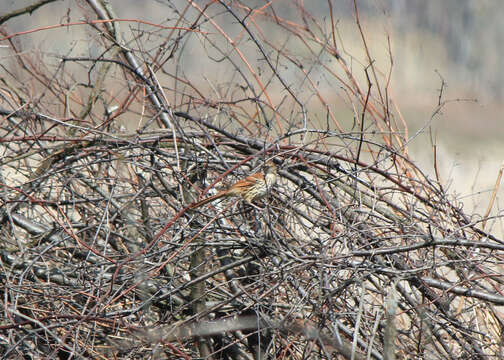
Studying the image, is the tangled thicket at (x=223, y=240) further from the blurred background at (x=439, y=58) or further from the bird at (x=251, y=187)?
the blurred background at (x=439, y=58)

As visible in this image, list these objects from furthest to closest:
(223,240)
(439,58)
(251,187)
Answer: (439,58), (251,187), (223,240)

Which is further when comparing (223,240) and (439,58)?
(439,58)

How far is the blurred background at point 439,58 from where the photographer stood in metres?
5.41

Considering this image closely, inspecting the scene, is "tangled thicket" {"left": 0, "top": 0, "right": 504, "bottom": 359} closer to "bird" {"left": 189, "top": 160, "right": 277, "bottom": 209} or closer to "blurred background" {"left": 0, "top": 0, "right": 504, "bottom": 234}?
"bird" {"left": 189, "top": 160, "right": 277, "bottom": 209}

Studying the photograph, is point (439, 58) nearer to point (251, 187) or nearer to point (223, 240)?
point (251, 187)

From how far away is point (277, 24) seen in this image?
431 centimetres

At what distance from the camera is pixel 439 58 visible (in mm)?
9953

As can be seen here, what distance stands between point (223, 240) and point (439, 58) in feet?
26.3

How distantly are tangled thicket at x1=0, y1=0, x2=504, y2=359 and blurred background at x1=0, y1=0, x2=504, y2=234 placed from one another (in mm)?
772

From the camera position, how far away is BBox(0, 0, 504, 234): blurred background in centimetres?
541

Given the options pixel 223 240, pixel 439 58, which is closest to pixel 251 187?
pixel 223 240

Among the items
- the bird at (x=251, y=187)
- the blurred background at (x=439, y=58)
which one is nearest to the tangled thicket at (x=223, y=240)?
the bird at (x=251, y=187)

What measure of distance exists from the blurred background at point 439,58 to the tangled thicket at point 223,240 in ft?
2.53

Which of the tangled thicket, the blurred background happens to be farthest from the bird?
the blurred background
